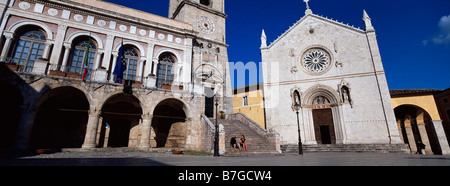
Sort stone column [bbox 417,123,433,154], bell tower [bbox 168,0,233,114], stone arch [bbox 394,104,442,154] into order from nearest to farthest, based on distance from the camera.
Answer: stone arch [bbox 394,104,442,154]
stone column [bbox 417,123,433,154]
bell tower [bbox 168,0,233,114]

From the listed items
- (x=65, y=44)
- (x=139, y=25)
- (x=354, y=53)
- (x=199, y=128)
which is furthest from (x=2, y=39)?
(x=354, y=53)

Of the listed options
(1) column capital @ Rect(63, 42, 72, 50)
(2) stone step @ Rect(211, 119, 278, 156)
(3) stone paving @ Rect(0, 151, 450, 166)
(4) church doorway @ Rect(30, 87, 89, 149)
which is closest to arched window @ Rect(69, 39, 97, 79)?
(1) column capital @ Rect(63, 42, 72, 50)

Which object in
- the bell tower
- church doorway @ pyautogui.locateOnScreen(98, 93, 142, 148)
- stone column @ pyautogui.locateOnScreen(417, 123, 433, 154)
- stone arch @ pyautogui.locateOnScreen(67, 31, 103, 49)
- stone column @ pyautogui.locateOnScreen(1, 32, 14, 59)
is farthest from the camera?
the bell tower

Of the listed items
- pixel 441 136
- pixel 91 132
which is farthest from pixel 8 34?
pixel 441 136

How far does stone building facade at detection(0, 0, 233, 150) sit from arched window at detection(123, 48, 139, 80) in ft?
0.25

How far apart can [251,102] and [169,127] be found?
12523 mm

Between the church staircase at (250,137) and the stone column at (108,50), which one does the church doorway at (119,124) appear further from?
the church staircase at (250,137)

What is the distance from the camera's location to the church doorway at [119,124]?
14.9m

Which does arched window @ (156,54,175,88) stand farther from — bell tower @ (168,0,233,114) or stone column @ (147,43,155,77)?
bell tower @ (168,0,233,114)

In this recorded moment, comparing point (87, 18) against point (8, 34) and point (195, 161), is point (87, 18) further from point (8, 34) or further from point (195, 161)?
point (195, 161)

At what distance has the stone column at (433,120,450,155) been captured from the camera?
16.7 m

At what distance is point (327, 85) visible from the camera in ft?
63.1

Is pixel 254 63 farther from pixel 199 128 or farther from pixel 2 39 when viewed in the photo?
pixel 2 39
